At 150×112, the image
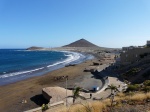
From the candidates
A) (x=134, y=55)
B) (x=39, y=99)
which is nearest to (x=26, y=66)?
(x=134, y=55)

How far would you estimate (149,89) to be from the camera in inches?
719

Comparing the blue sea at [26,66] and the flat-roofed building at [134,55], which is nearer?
the blue sea at [26,66]

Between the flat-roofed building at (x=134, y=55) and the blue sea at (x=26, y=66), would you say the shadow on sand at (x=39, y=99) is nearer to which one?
the blue sea at (x=26, y=66)

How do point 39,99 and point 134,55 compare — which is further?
point 134,55

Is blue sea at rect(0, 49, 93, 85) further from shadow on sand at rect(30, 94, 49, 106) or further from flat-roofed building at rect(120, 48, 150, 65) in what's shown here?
flat-roofed building at rect(120, 48, 150, 65)

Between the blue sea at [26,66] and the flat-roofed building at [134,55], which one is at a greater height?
the flat-roofed building at [134,55]

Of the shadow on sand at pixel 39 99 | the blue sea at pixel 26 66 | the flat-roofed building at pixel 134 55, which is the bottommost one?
the blue sea at pixel 26 66

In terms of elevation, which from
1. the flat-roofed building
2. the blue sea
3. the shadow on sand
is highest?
the flat-roofed building

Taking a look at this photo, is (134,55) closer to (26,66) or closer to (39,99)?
(39,99)

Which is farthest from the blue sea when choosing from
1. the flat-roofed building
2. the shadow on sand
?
the flat-roofed building

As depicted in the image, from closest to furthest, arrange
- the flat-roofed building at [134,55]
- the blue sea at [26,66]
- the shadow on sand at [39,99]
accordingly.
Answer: the shadow on sand at [39,99], the blue sea at [26,66], the flat-roofed building at [134,55]

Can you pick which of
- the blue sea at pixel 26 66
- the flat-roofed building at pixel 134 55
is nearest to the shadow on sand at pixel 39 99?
the blue sea at pixel 26 66

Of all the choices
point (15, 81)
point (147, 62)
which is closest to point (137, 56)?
point (147, 62)

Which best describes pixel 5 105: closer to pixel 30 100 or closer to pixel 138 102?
pixel 30 100
